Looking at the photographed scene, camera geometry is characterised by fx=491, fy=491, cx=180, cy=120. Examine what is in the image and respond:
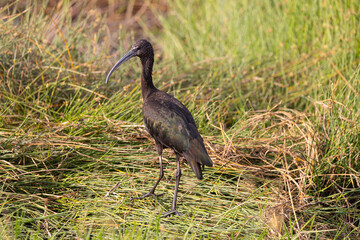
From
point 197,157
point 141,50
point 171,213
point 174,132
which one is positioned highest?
point 141,50

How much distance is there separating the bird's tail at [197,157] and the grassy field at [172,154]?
300 mm

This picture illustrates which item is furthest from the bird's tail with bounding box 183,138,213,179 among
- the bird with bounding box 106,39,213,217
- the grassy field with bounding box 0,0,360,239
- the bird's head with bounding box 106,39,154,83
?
the bird's head with bounding box 106,39,154,83

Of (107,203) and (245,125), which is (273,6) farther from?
(107,203)

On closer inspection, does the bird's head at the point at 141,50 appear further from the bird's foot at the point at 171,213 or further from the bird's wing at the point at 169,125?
the bird's foot at the point at 171,213

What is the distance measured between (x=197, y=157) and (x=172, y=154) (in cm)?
80

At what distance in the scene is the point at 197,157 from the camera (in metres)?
3.38

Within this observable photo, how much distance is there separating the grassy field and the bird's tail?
0.30m

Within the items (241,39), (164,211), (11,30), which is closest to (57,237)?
(164,211)

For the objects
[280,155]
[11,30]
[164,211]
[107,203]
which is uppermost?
[11,30]

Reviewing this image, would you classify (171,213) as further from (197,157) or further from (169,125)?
(169,125)

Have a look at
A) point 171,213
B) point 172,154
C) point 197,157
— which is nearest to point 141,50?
point 172,154

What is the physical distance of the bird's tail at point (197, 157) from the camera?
11.1ft

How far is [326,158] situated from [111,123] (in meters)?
1.77

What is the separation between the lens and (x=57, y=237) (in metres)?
3.20
